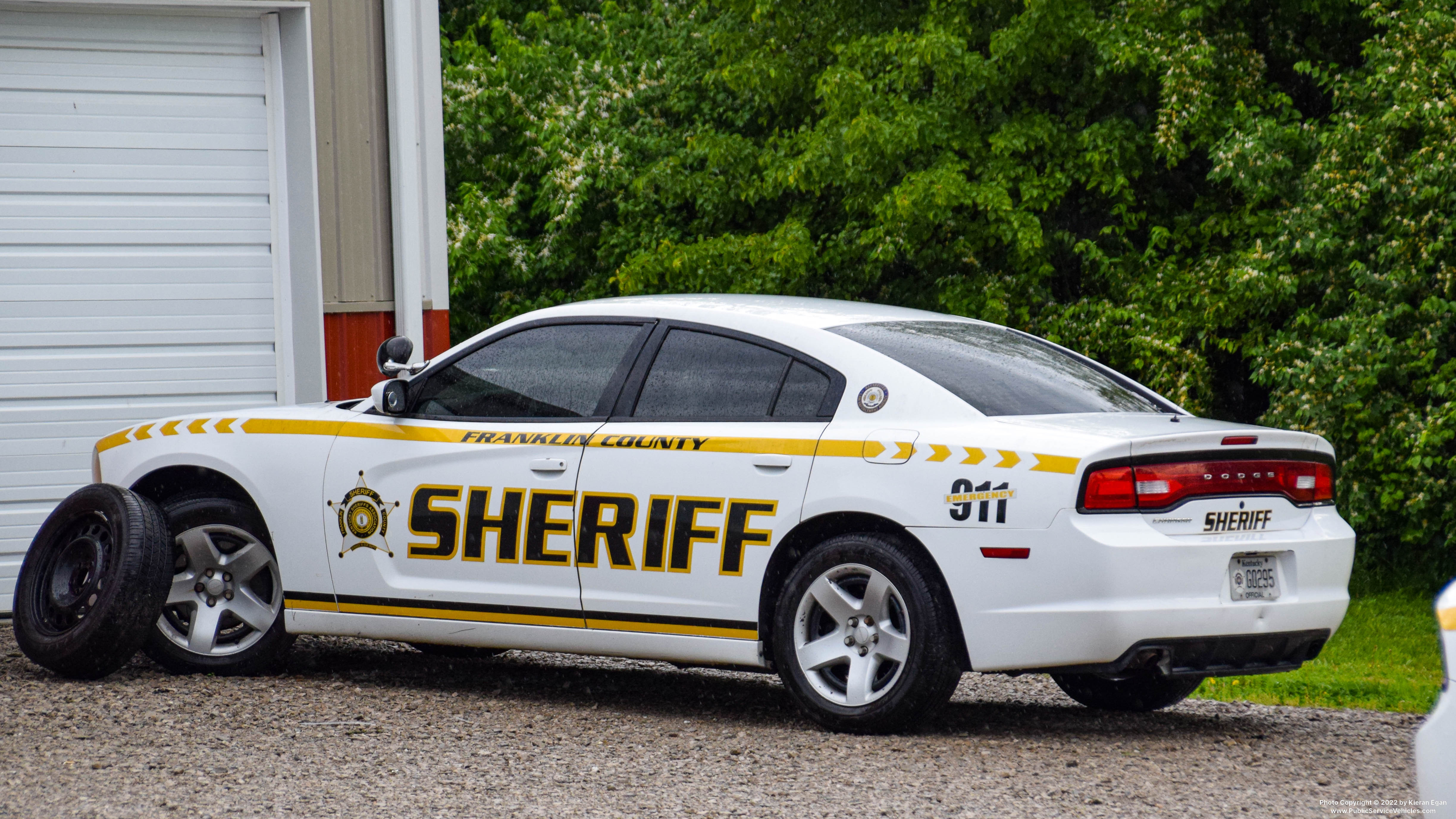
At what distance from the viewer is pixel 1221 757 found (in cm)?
553

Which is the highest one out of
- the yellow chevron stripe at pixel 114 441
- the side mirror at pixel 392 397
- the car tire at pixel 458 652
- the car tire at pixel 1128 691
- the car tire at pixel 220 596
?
the side mirror at pixel 392 397

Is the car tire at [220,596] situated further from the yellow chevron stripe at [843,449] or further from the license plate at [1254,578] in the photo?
the license plate at [1254,578]

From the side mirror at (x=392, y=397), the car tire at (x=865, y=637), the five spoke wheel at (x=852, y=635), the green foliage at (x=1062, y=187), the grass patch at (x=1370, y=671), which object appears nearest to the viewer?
the car tire at (x=865, y=637)

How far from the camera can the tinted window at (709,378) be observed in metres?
6.17

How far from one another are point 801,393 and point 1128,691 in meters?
1.75

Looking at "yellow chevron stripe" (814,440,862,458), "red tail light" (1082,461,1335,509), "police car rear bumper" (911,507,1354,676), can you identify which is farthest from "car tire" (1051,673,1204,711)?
"yellow chevron stripe" (814,440,862,458)

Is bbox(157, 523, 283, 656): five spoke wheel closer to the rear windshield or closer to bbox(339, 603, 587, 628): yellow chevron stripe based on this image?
bbox(339, 603, 587, 628): yellow chevron stripe

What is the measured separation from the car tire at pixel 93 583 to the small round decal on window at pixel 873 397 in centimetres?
298

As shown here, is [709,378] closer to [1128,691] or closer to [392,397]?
[392,397]

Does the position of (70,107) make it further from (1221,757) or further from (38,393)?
(1221,757)

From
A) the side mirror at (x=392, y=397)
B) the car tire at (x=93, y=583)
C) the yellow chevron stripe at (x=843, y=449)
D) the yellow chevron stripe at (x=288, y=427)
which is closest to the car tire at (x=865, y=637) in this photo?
the yellow chevron stripe at (x=843, y=449)

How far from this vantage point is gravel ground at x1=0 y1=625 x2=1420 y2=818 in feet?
15.9

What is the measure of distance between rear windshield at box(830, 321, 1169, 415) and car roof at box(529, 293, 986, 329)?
0.09m

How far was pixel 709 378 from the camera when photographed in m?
6.29
